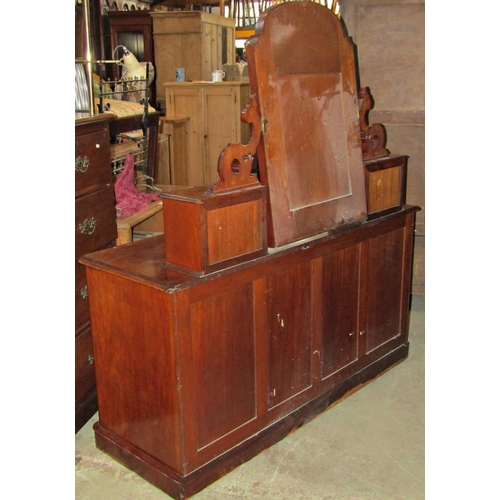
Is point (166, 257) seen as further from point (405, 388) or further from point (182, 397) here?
point (405, 388)

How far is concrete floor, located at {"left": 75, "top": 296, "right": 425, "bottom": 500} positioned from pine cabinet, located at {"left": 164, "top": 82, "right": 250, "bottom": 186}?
191 inches

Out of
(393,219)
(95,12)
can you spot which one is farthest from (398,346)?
(95,12)

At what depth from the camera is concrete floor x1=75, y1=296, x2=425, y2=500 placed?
2.31m

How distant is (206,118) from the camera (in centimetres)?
742

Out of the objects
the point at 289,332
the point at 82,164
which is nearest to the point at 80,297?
the point at 82,164

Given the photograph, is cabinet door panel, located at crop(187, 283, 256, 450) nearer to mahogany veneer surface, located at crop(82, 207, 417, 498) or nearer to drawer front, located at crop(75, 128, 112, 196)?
mahogany veneer surface, located at crop(82, 207, 417, 498)

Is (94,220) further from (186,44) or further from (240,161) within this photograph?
(186,44)

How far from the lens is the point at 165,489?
230 centimetres

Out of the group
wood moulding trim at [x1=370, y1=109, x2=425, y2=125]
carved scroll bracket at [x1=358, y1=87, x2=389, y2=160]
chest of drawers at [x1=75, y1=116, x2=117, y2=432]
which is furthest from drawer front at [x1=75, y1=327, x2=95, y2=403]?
wood moulding trim at [x1=370, y1=109, x2=425, y2=125]

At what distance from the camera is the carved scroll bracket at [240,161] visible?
7.25 ft

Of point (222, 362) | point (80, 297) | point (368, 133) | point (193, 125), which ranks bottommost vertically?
point (222, 362)

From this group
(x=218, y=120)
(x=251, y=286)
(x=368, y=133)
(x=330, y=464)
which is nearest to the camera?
(x=251, y=286)

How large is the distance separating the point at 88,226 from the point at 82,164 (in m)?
0.27

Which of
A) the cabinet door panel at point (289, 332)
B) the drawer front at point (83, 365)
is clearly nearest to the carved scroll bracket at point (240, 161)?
the cabinet door panel at point (289, 332)
